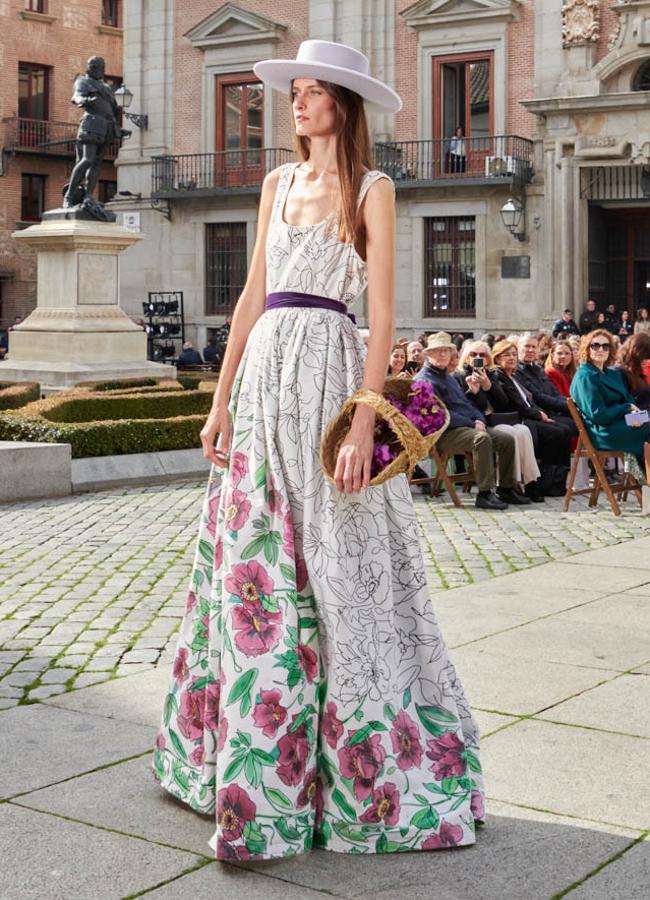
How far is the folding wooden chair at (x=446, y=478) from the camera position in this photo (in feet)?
38.7

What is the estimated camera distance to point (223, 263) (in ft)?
116

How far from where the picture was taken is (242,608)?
12.2 feet

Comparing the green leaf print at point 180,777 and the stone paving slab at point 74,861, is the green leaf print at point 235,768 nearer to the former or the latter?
the stone paving slab at point 74,861

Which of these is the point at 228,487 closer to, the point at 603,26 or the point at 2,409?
the point at 2,409

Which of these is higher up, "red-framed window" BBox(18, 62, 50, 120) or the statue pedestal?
"red-framed window" BBox(18, 62, 50, 120)

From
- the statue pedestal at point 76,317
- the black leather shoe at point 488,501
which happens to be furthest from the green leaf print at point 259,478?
the statue pedestal at point 76,317

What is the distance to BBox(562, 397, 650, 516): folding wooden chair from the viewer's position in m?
11.3

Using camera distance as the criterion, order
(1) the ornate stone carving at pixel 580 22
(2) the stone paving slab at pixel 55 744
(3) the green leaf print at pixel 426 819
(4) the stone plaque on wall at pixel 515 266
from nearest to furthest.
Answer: (3) the green leaf print at pixel 426 819 < (2) the stone paving slab at pixel 55 744 < (1) the ornate stone carving at pixel 580 22 < (4) the stone plaque on wall at pixel 515 266

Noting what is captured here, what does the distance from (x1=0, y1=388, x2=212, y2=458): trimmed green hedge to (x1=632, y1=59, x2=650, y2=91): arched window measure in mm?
17495

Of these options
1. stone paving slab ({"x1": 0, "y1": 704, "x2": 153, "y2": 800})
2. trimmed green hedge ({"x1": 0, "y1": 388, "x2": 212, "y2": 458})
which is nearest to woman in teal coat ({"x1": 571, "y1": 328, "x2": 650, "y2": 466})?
trimmed green hedge ({"x1": 0, "y1": 388, "x2": 212, "y2": 458})

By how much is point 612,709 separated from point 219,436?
197 cm

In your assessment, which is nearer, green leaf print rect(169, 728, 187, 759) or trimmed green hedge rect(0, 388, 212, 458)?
green leaf print rect(169, 728, 187, 759)

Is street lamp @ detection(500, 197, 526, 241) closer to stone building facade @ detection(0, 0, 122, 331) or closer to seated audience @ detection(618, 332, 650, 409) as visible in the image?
stone building facade @ detection(0, 0, 122, 331)

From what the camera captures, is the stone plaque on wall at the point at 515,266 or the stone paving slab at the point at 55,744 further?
the stone plaque on wall at the point at 515,266
